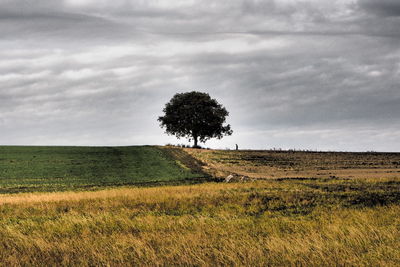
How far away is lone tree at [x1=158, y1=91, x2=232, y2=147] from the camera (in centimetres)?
9756

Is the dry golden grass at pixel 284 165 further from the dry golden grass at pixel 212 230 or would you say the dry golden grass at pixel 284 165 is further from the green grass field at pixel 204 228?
the dry golden grass at pixel 212 230

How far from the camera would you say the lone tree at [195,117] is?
97.6 m

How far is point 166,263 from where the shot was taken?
11.2 meters

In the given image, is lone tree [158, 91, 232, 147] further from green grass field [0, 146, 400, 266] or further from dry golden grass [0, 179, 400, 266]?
dry golden grass [0, 179, 400, 266]

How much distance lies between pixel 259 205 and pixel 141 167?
38743mm

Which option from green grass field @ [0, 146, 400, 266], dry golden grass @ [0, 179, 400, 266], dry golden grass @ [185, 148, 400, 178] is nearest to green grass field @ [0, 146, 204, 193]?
green grass field @ [0, 146, 400, 266]

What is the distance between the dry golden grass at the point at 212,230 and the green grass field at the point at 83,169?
1644 centimetres

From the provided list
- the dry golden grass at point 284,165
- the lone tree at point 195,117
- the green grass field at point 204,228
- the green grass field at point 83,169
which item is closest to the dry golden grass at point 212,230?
the green grass field at point 204,228

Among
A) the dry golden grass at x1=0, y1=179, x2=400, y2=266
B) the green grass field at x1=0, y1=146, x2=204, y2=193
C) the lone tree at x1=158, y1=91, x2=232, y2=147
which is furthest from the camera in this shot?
the lone tree at x1=158, y1=91, x2=232, y2=147

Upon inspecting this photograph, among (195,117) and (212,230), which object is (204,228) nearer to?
(212,230)

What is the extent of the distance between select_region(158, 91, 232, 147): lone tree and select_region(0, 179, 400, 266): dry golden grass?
6697 cm

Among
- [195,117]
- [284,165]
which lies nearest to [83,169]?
[284,165]

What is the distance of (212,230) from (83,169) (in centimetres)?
4614

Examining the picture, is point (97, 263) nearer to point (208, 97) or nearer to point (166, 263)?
point (166, 263)
